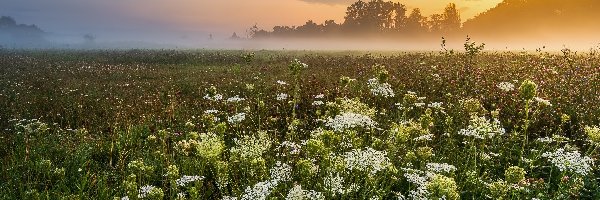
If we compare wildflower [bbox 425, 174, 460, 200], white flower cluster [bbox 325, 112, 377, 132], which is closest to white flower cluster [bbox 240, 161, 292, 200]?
white flower cluster [bbox 325, 112, 377, 132]

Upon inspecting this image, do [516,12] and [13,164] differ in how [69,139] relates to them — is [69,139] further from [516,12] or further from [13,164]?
[516,12]

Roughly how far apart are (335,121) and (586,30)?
151 m

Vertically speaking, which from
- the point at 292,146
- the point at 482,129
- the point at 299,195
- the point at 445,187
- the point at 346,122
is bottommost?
the point at 292,146

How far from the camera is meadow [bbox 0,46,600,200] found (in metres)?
4.11

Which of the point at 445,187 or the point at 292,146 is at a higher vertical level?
the point at 445,187

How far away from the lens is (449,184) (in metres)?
3.09

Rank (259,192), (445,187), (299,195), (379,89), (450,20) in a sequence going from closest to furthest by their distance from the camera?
→ (445,187)
(299,195)
(259,192)
(379,89)
(450,20)

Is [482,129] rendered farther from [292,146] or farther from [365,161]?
[292,146]

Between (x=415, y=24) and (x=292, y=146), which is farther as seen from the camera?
(x=415, y=24)

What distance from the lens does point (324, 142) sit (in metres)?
3.93

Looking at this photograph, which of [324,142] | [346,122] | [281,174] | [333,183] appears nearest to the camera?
[333,183]

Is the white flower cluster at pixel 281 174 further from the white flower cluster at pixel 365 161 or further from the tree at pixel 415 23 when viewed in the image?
the tree at pixel 415 23

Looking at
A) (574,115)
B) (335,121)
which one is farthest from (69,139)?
(574,115)

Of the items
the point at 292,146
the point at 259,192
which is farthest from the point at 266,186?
the point at 292,146
